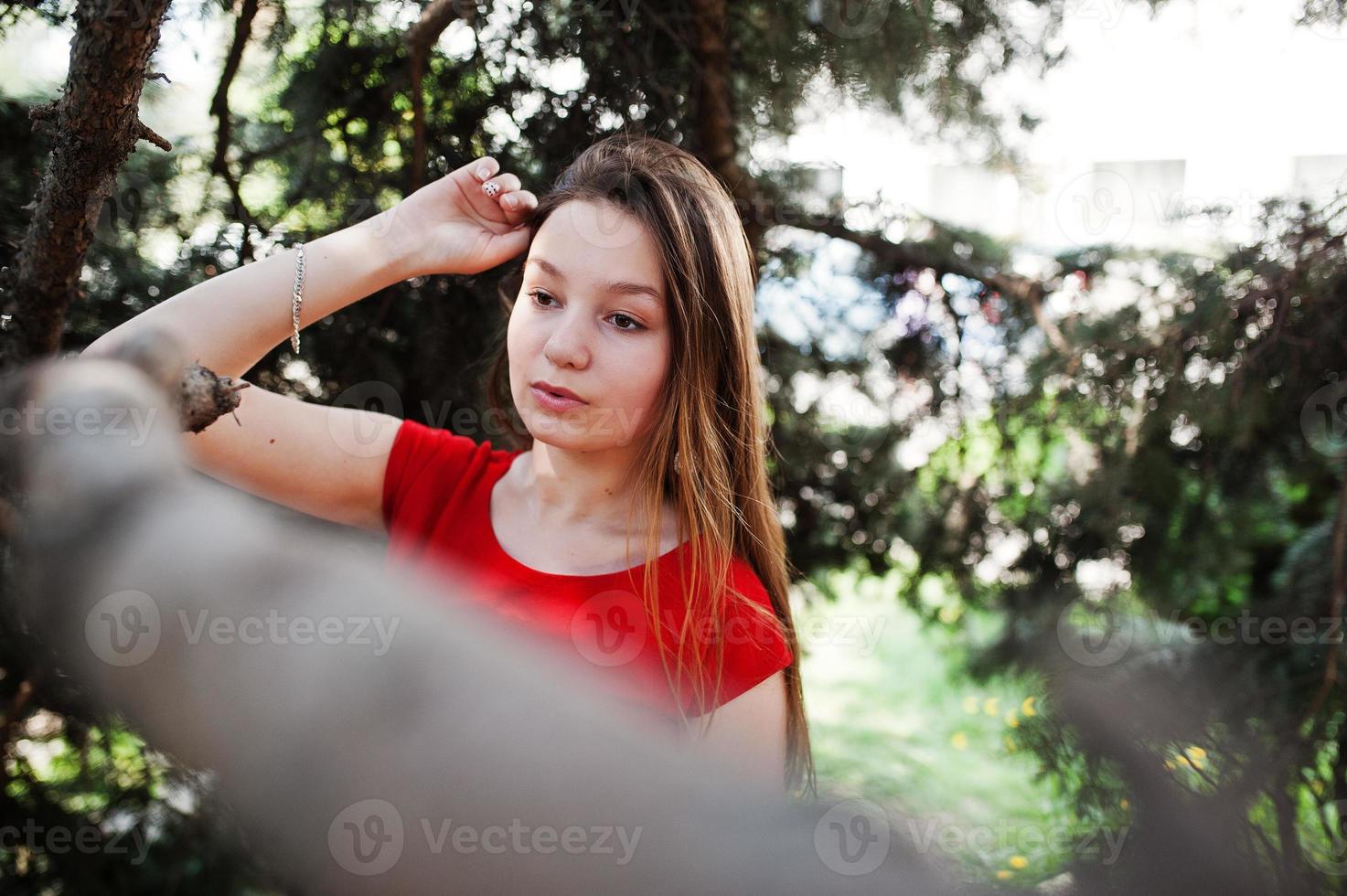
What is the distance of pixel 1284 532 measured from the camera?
2699 mm

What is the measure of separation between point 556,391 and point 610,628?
1.16ft

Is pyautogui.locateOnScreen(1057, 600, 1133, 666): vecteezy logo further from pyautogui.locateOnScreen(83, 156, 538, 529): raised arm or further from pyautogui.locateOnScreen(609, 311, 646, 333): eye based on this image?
pyautogui.locateOnScreen(83, 156, 538, 529): raised arm

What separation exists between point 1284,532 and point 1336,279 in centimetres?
120

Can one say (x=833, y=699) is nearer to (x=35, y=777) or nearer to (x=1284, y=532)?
(x=1284, y=532)
